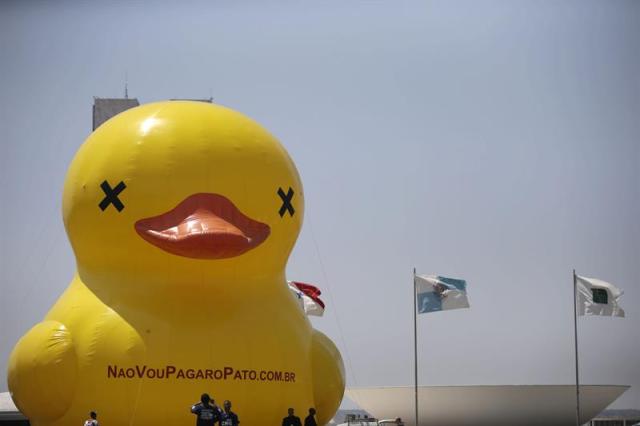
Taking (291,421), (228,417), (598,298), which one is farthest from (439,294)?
(228,417)

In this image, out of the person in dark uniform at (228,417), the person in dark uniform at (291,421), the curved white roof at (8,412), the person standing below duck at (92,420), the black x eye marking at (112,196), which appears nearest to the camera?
the person in dark uniform at (228,417)

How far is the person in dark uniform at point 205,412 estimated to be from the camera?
53.5 feet

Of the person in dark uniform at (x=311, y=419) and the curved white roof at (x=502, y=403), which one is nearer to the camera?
the person in dark uniform at (x=311, y=419)

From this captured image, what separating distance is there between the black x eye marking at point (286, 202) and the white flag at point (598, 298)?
13767 millimetres

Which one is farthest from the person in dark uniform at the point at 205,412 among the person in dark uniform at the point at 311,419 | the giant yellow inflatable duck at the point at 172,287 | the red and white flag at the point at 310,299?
the red and white flag at the point at 310,299

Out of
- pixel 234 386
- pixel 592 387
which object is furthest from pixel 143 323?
pixel 592 387

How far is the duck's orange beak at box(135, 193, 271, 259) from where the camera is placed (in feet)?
57.7

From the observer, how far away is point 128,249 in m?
18.3

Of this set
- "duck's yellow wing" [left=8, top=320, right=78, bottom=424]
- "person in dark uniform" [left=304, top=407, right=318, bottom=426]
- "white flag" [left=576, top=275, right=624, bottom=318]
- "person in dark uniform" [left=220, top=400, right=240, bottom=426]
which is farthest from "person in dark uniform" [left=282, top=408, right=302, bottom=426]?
"white flag" [left=576, top=275, right=624, bottom=318]

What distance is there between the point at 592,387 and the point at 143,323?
2501 cm

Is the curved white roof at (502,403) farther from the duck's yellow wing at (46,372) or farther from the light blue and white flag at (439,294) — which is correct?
the duck's yellow wing at (46,372)

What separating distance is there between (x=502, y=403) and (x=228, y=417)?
25.1 m

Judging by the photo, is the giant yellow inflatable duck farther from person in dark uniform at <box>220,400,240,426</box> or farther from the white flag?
the white flag

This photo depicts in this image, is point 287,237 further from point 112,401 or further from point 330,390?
point 112,401
